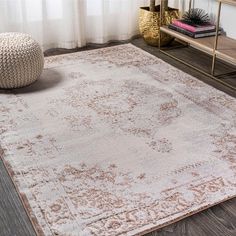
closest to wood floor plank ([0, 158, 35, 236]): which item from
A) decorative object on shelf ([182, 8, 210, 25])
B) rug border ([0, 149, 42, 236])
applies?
rug border ([0, 149, 42, 236])

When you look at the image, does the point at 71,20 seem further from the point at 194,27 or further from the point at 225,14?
the point at 225,14

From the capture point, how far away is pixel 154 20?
128 inches

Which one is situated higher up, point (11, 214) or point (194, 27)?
point (194, 27)

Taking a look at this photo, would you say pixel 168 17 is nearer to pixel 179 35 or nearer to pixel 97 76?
pixel 179 35

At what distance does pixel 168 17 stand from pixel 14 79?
148 centimetres

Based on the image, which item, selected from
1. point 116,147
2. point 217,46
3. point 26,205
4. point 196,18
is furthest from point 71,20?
point 26,205

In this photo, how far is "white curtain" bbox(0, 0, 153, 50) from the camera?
309 centimetres

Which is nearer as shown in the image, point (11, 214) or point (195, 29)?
point (11, 214)

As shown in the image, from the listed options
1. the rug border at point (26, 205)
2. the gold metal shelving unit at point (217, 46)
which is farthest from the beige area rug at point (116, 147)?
the gold metal shelving unit at point (217, 46)

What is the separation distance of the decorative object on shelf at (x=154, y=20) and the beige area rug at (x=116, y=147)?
0.54 m

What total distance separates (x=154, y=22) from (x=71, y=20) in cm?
68

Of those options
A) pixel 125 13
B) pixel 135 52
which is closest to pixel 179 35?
pixel 135 52

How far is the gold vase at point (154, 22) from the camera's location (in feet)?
10.6

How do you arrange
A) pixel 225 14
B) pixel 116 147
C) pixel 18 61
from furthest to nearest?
1. pixel 225 14
2. pixel 18 61
3. pixel 116 147
